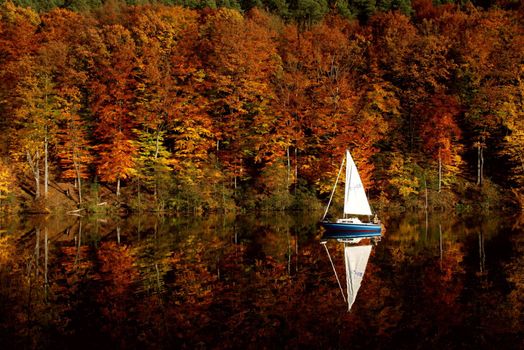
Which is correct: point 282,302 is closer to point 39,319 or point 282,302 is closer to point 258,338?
point 258,338

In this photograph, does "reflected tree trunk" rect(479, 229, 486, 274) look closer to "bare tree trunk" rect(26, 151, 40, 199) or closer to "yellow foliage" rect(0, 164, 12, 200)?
"yellow foliage" rect(0, 164, 12, 200)

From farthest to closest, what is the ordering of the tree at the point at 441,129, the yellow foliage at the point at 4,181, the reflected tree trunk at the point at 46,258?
the tree at the point at 441,129, the yellow foliage at the point at 4,181, the reflected tree trunk at the point at 46,258

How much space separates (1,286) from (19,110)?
1246 inches

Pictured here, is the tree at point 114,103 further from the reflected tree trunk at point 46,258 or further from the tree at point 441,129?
the tree at point 441,129

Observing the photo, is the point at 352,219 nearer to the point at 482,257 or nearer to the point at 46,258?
the point at 482,257

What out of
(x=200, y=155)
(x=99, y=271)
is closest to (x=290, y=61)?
(x=200, y=155)

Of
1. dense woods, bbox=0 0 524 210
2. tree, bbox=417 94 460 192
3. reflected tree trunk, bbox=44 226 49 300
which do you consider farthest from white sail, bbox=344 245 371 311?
tree, bbox=417 94 460 192

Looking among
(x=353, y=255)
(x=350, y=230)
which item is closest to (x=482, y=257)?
(x=353, y=255)

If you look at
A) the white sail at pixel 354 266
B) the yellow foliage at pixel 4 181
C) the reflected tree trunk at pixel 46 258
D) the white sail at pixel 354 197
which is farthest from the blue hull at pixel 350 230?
the yellow foliage at pixel 4 181

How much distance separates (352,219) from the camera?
34.2m

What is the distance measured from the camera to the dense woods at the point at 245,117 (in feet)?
161

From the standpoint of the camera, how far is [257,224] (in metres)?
39.6

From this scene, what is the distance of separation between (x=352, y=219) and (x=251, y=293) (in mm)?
17805

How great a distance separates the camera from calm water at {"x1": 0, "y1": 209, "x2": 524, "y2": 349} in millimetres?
13133
